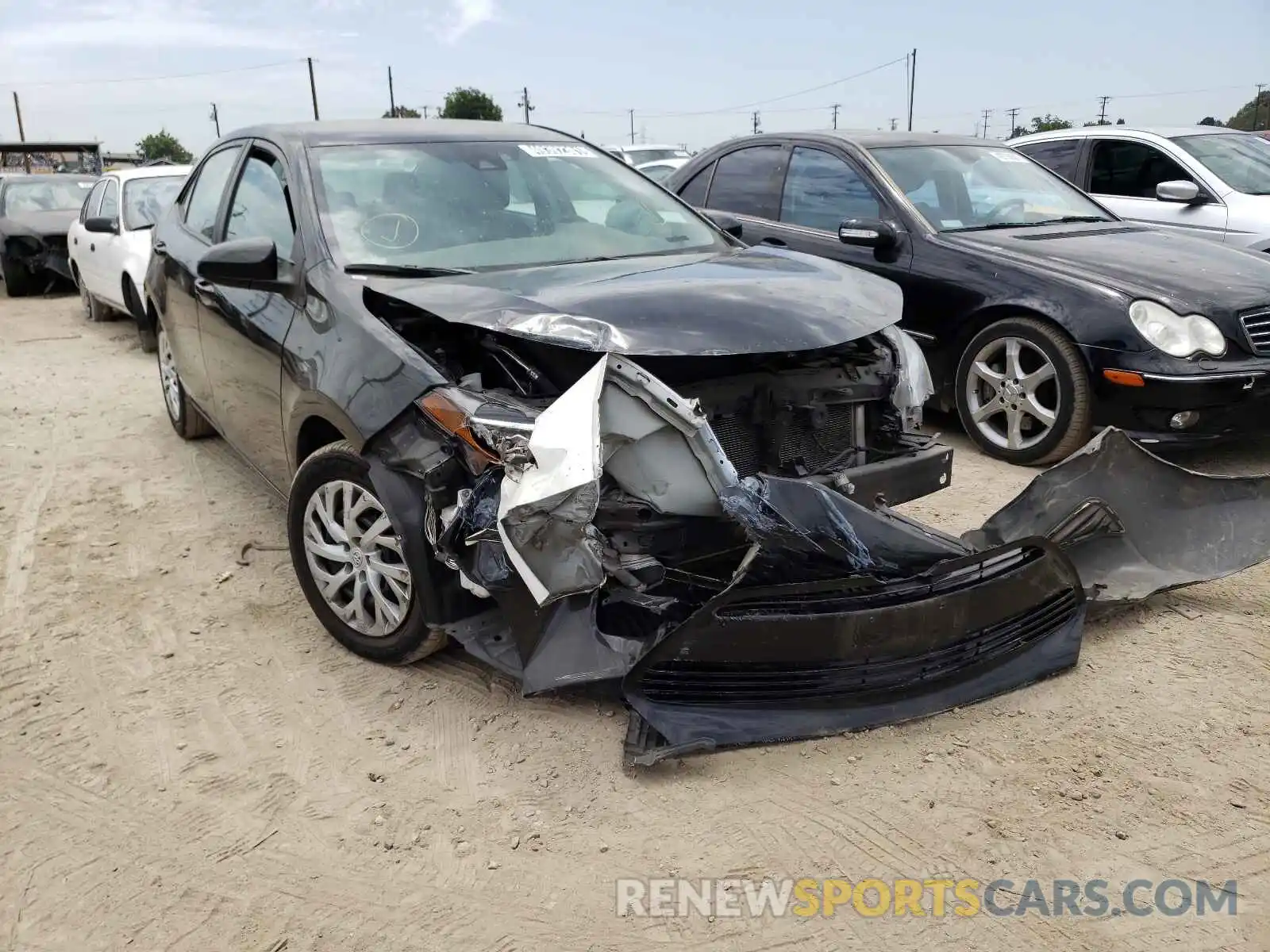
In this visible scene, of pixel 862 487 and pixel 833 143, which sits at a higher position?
pixel 833 143

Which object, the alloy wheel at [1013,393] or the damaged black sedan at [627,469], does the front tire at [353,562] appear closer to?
the damaged black sedan at [627,469]

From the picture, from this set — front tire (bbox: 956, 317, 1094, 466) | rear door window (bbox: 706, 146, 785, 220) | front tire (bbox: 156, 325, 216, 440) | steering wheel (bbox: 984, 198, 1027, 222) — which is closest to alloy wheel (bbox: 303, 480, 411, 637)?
front tire (bbox: 156, 325, 216, 440)

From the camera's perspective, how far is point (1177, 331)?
4.68 meters

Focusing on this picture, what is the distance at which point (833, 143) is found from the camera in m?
6.17

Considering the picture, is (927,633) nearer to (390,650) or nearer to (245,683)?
(390,650)

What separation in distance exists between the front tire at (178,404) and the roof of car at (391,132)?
169 cm

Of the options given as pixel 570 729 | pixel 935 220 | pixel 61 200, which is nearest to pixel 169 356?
pixel 570 729

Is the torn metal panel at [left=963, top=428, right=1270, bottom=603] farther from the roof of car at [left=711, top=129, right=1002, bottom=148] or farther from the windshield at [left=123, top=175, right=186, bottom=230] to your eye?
the windshield at [left=123, top=175, right=186, bottom=230]

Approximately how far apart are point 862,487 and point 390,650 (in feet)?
5.21

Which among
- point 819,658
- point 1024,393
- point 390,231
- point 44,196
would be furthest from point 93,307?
point 819,658

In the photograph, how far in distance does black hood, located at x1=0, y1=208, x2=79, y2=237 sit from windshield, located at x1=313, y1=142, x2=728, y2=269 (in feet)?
35.8

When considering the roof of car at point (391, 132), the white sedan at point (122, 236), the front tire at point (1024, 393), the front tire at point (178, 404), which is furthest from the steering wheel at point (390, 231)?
the white sedan at point (122, 236)

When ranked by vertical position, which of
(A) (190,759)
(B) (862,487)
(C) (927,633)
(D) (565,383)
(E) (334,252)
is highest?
(E) (334,252)

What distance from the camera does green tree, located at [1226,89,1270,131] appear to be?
189 feet
